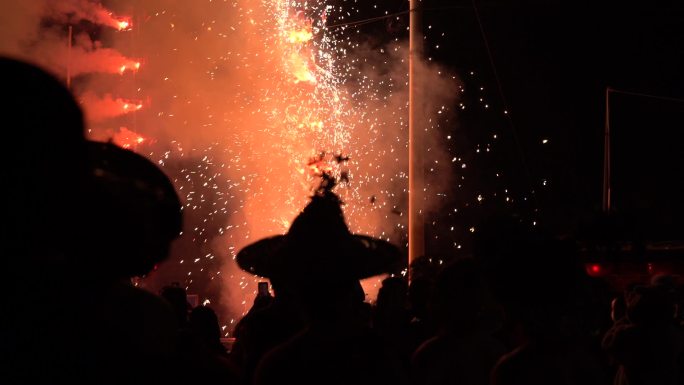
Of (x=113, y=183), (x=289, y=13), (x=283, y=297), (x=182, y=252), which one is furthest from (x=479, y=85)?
(x=113, y=183)

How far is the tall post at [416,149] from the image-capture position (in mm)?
12109

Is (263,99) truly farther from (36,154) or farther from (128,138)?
(36,154)

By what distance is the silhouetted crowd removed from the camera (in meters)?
1.52

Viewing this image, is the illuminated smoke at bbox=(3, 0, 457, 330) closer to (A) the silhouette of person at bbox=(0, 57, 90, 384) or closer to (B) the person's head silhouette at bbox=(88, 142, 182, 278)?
(B) the person's head silhouette at bbox=(88, 142, 182, 278)

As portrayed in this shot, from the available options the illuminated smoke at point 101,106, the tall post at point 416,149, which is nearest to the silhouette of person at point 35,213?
the tall post at point 416,149

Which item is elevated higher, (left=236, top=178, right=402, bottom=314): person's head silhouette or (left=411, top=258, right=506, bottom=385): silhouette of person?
(left=236, top=178, right=402, bottom=314): person's head silhouette

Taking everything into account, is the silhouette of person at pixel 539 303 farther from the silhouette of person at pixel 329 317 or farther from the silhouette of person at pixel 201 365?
the silhouette of person at pixel 201 365

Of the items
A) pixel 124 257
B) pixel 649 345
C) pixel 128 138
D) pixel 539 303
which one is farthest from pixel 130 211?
pixel 128 138

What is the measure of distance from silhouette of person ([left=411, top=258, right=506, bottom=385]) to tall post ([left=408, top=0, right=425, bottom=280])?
7.64 meters

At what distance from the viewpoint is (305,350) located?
125 inches

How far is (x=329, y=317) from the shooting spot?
3176 mm

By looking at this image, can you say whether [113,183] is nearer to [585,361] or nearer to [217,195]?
[585,361]

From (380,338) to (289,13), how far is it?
16.5 m

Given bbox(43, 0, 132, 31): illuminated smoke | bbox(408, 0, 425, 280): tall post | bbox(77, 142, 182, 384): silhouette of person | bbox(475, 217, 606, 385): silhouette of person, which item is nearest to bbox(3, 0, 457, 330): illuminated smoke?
bbox(43, 0, 132, 31): illuminated smoke
